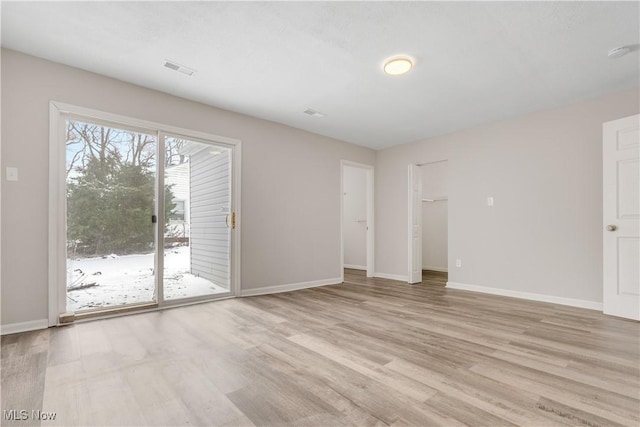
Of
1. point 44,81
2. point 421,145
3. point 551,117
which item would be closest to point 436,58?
point 551,117

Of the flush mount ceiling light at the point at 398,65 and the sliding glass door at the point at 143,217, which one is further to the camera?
the sliding glass door at the point at 143,217

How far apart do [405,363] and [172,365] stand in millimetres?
1600

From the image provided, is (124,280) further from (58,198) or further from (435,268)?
(435,268)

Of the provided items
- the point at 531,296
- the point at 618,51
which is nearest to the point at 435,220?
the point at 531,296

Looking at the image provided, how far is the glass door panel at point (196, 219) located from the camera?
142 inches

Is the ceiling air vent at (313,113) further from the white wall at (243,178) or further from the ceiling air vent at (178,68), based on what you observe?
the ceiling air vent at (178,68)

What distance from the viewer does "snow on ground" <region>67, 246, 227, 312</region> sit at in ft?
10.0

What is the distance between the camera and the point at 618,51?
2604 millimetres

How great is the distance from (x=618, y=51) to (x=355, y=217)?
518 cm

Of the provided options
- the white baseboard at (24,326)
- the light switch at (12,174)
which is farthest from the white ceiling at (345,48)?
the white baseboard at (24,326)

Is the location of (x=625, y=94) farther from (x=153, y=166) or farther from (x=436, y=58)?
(x=153, y=166)

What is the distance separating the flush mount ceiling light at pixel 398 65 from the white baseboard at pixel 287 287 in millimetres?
3197

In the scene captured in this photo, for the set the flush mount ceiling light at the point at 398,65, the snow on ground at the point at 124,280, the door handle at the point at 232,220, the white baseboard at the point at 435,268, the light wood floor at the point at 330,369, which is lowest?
the white baseboard at the point at 435,268

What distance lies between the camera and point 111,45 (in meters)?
2.58
